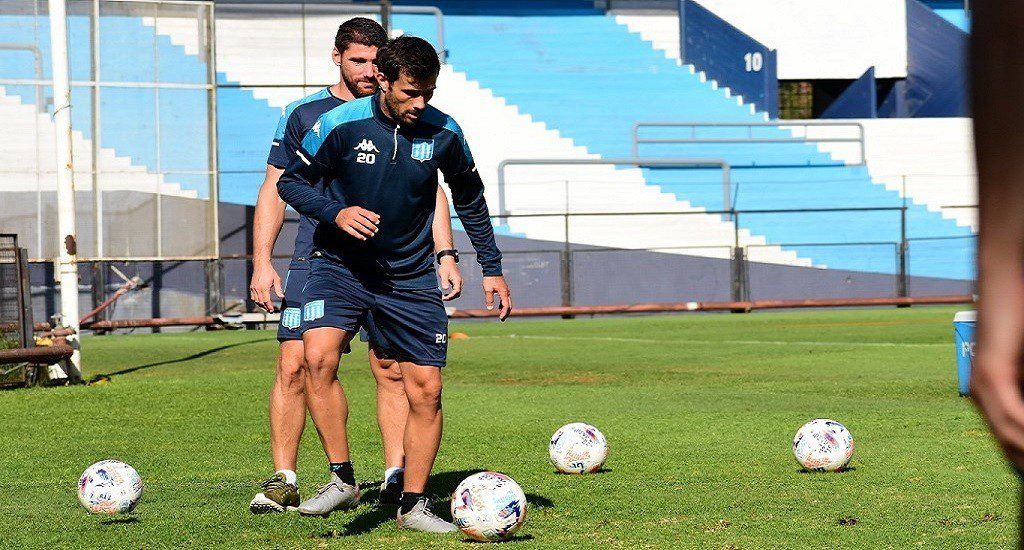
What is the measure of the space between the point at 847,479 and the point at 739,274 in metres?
25.9

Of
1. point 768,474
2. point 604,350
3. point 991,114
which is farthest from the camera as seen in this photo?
point 604,350

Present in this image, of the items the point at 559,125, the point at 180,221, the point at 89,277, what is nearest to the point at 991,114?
the point at 180,221

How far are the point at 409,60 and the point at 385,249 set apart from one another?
0.90 m

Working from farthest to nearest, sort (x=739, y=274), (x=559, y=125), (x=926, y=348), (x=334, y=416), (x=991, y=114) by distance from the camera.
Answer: (x=559, y=125)
(x=739, y=274)
(x=926, y=348)
(x=334, y=416)
(x=991, y=114)

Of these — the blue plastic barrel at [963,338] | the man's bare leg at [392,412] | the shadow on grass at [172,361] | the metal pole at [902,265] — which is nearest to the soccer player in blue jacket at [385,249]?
the man's bare leg at [392,412]

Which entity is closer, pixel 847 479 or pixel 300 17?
pixel 847 479

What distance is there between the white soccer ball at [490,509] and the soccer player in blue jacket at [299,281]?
39.1 inches

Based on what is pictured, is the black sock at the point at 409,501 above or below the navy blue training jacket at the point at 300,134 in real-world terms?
below

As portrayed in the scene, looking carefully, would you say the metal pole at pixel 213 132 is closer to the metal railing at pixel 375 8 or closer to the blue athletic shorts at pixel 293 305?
the metal railing at pixel 375 8

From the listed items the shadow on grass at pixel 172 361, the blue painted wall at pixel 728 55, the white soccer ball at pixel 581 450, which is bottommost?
the shadow on grass at pixel 172 361

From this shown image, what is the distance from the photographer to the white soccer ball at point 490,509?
17.7 ft

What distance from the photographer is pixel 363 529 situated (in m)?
5.77

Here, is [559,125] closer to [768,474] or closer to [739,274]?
[739,274]

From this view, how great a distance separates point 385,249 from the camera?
597 centimetres
